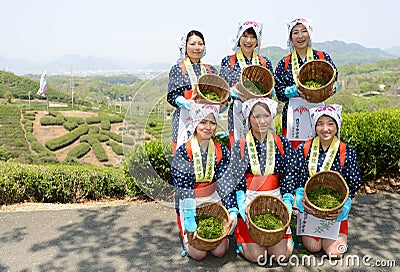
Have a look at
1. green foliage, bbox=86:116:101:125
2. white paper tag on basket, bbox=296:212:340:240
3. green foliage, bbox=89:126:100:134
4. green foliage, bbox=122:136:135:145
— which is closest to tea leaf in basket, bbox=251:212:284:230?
white paper tag on basket, bbox=296:212:340:240

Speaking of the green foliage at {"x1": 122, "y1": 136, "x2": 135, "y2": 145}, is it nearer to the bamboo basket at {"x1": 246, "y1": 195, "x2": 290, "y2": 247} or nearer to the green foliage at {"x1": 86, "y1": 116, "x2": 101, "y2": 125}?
the bamboo basket at {"x1": 246, "y1": 195, "x2": 290, "y2": 247}

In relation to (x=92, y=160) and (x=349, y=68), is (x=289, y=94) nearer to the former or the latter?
(x=92, y=160)

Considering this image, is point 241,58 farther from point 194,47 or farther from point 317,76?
point 317,76

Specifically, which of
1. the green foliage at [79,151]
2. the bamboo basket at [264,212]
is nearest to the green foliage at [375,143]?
the bamboo basket at [264,212]

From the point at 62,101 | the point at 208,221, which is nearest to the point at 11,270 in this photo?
the point at 208,221

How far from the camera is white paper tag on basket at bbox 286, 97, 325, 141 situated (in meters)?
4.22

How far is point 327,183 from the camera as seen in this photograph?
360 cm

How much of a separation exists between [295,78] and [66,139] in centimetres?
5750

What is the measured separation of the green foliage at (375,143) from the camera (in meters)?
5.29

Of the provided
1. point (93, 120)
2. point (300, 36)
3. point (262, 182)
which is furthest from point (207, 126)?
point (93, 120)

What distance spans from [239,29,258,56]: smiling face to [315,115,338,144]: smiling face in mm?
1179

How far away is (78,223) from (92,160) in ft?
164

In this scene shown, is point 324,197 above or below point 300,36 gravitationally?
below

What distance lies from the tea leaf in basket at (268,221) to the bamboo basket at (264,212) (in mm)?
30
